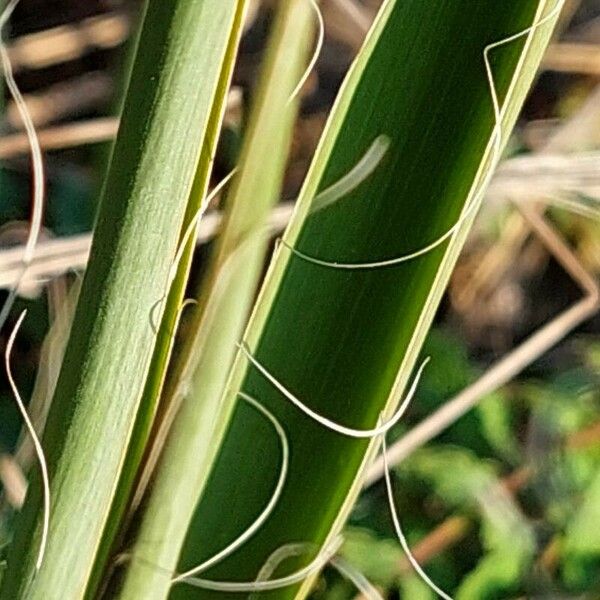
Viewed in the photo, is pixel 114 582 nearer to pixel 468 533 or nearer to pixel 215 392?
pixel 215 392

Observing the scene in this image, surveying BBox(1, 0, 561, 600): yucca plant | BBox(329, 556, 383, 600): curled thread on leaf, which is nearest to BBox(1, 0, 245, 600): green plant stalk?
BBox(1, 0, 561, 600): yucca plant

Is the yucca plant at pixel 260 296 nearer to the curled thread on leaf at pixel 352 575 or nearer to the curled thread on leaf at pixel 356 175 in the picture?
the curled thread on leaf at pixel 356 175

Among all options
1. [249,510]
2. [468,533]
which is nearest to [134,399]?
[249,510]

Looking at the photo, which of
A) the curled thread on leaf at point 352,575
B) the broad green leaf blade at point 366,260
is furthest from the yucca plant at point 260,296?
the curled thread on leaf at point 352,575

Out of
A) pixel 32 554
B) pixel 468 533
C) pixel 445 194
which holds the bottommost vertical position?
pixel 468 533

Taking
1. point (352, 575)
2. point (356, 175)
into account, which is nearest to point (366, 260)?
point (356, 175)

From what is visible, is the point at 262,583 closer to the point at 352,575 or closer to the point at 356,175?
the point at 356,175
